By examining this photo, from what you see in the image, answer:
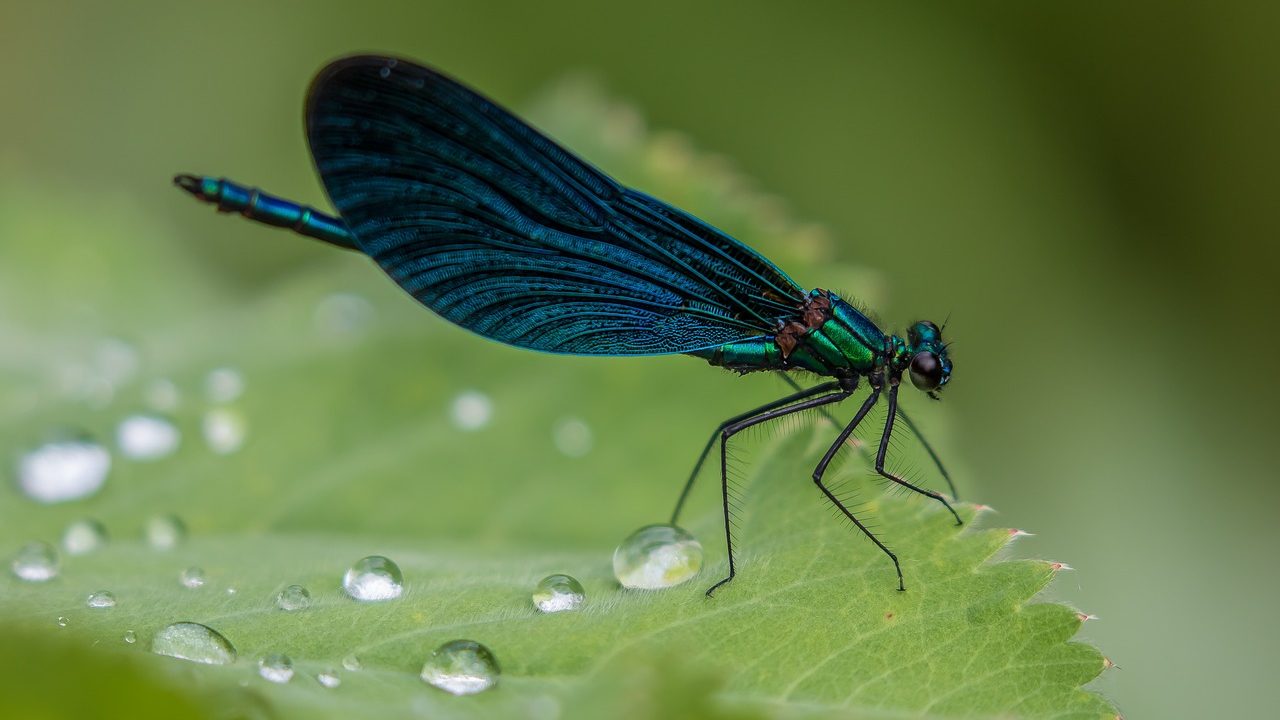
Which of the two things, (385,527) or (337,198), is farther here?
(385,527)

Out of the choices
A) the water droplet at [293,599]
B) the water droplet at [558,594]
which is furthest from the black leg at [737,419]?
the water droplet at [293,599]

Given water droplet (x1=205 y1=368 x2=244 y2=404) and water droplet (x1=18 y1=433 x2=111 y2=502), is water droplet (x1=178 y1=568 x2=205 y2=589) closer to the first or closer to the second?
water droplet (x1=18 y1=433 x2=111 y2=502)

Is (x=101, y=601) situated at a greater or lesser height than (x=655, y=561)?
lesser

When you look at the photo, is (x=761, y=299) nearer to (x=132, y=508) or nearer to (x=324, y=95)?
(x=324, y=95)

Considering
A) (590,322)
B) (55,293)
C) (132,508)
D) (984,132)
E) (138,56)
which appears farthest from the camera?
(138,56)

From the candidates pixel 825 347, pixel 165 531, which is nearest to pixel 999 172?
pixel 825 347

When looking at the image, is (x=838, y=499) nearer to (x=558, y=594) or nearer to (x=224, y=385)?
(x=558, y=594)

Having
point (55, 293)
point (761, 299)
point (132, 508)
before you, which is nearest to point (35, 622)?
point (132, 508)

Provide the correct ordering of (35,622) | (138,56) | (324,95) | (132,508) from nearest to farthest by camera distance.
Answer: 1. (35,622)
2. (324,95)
3. (132,508)
4. (138,56)
